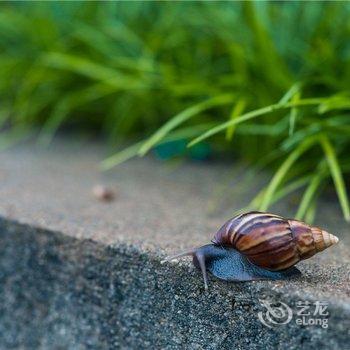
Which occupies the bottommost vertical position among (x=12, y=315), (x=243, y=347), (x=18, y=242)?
(x=12, y=315)

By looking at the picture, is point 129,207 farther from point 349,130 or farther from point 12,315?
point 349,130

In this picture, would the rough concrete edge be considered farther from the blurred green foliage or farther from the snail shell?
the blurred green foliage

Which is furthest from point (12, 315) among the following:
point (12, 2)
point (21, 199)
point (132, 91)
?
point (12, 2)

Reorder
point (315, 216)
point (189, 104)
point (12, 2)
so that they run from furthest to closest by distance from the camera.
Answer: point (12, 2) → point (189, 104) → point (315, 216)

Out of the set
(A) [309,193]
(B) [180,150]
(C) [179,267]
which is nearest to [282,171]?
(A) [309,193]

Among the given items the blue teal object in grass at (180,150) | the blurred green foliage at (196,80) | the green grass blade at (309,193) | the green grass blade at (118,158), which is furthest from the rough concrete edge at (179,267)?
the blue teal object in grass at (180,150)

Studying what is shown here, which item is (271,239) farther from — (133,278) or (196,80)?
(196,80)

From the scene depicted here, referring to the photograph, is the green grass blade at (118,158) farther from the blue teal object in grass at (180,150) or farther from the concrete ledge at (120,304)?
the concrete ledge at (120,304)
